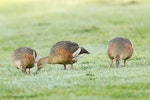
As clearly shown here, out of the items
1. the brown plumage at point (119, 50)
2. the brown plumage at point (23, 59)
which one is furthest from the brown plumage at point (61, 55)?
the brown plumage at point (119, 50)

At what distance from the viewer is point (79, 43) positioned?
32.0 meters

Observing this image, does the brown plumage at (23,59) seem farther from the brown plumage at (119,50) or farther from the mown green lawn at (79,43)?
the brown plumage at (119,50)

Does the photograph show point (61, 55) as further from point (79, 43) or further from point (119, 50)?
point (79, 43)

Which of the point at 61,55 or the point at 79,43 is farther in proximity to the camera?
the point at 79,43

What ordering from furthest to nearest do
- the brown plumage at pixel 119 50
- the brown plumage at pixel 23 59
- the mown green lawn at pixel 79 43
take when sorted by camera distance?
the brown plumage at pixel 119 50
the brown plumage at pixel 23 59
the mown green lawn at pixel 79 43

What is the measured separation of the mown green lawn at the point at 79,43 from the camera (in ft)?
45.6

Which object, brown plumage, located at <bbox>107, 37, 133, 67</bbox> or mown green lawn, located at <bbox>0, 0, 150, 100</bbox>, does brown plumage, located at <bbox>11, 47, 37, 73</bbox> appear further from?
brown plumage, located at <bbox>107, 37, 133, 67</bbox>

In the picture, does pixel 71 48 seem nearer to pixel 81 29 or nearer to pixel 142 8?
pixel 81 29

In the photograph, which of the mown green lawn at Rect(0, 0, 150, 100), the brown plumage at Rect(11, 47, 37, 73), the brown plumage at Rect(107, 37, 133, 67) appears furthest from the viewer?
the brown plumage at Rect(107, 37, 133, 67)

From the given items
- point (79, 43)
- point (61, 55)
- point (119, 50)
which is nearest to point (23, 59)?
point (61, 55)

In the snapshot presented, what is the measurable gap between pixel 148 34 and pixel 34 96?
20706mm

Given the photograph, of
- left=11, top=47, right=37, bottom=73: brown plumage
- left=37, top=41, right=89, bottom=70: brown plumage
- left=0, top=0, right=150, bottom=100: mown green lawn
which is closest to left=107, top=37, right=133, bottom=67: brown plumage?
left=0, top=0, right=150, bottom=100: mown green lawn

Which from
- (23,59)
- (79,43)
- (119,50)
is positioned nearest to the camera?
(23,59)

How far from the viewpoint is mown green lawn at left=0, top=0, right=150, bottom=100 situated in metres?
13.9
